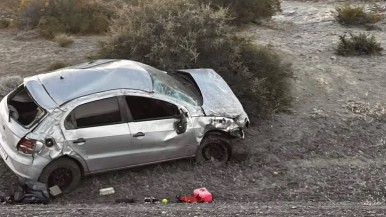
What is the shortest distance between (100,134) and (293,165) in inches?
129

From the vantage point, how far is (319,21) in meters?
19.2

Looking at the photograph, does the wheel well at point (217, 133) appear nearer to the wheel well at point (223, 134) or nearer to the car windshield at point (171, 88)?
the wheel well at point (223, 134)

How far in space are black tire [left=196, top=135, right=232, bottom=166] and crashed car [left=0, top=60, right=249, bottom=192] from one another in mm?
16

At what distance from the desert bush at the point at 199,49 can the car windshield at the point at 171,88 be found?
165cm

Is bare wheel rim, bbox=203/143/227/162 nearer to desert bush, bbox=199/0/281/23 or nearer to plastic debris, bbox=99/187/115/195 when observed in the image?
plastic debris, bbox=99/187/115/195

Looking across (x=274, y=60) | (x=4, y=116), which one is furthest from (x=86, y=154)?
(x=274, y=60)

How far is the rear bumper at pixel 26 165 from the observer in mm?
7293

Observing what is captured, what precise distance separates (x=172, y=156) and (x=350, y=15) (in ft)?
40.2

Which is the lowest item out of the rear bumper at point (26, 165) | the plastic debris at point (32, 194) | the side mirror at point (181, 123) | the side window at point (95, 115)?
the plastic debris at point (32, 194)

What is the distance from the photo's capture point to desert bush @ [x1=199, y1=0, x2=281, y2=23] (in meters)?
16.8

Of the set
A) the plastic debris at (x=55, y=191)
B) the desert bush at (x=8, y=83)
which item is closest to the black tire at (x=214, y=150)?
the plastic debris at (x=55, y=191)

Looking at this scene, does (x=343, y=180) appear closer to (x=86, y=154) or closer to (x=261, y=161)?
(x=261, y=161)

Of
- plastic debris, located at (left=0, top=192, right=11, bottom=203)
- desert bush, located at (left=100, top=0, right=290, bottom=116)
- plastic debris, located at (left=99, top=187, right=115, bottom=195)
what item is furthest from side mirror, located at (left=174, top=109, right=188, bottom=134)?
plastic debris, located at (left=0, top=192, right=11, bottom=203)

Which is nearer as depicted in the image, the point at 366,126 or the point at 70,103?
the point at 70,103
